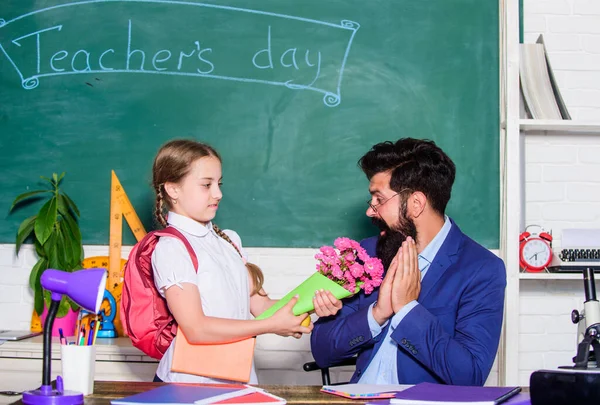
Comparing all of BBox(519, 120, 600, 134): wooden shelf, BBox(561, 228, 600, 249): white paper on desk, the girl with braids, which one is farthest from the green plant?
BBox(561, 228, 600, 249): white paper on desk

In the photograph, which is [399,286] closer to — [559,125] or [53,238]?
[559,125]

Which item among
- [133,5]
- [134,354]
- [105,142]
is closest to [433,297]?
[134,354]

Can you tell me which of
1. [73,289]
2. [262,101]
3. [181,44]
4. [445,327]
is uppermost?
[181,44]

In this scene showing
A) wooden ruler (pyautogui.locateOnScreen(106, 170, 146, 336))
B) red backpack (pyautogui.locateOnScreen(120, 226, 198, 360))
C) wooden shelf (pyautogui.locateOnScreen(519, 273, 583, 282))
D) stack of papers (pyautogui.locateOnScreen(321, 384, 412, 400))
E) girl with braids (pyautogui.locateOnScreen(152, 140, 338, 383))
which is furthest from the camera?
wooden ruler (pyautogui.locateOnScreen(106, 170, 146, 336))

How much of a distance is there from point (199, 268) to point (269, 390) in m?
0.47

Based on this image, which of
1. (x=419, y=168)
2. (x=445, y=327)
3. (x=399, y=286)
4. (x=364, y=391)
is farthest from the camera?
(x=419, y=168)

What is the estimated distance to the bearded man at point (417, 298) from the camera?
2.04 m

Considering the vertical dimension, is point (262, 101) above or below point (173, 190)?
above

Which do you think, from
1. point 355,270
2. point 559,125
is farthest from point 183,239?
point 559,125

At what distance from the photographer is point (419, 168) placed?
235 centimetres

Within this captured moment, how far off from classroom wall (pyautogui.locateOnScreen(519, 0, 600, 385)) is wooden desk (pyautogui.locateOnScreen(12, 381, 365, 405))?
68.8 inches

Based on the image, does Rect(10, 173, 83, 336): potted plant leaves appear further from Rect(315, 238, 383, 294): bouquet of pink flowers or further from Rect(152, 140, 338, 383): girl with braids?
Rect(315, 238, 383, 294): bouquet of pink flowers

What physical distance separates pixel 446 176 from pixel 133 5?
170 centimetres

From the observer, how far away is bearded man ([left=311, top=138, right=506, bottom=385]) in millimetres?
2045
